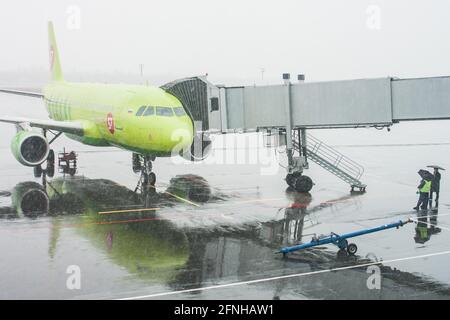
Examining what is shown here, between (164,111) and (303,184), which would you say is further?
(303,184)

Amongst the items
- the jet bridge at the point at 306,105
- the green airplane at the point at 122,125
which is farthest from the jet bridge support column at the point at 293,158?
the green airplane at the point at 122,125

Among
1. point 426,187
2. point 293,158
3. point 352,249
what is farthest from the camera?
point 293,158

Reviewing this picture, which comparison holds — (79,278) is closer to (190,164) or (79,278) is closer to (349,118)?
(349,118)

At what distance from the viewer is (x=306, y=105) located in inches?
1061

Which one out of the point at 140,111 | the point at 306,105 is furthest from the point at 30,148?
the point at 306,105

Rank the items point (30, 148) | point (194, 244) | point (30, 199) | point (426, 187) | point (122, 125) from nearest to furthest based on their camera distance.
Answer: point (194, 244) → point (426, 187) → point (30, 199) → point (122, 125) → point (30, 148)

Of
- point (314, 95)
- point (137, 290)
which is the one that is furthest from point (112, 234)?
point (314, 95)

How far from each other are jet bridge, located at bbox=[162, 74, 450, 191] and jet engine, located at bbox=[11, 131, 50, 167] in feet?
24.8

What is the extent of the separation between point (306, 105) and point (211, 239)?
1138 cm

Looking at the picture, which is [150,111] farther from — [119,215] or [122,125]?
[119,215]

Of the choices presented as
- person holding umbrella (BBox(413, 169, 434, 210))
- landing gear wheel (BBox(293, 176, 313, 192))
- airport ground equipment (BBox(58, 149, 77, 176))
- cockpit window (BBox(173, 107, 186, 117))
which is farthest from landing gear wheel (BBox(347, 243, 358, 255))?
airport ground equipment (BBox(58, 149, 77, 176))

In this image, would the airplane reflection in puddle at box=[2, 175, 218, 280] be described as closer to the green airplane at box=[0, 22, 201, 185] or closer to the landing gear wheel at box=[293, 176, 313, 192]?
the green airplane at box=[0, 22, 201, 185]
